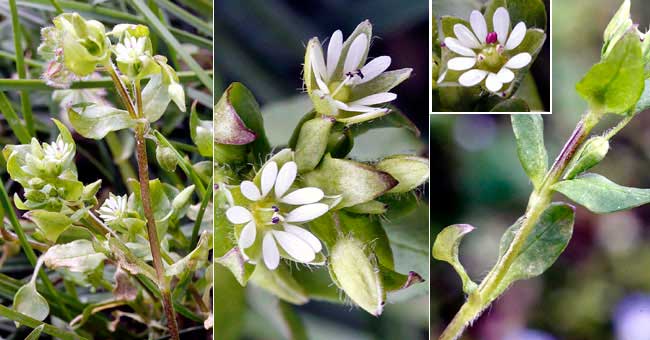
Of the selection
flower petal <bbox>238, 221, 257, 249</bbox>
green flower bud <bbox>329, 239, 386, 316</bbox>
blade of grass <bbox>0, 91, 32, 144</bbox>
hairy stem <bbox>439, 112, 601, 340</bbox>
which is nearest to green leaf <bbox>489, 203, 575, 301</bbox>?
hairy stem <bbox>439, 112, 601, 340</bbox>

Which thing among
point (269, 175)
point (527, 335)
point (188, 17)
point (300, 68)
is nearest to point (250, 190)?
point (269, 175)

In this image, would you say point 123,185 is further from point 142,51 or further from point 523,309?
point 523,309

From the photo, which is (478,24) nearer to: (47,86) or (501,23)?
(501,23)

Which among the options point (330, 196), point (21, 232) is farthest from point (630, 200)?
point (21, 232)

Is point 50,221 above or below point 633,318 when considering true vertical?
above

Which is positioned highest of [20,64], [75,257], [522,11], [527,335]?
[522,11]

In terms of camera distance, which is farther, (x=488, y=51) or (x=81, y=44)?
(x=488, y=51)

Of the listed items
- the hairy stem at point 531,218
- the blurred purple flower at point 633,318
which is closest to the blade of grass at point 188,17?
the hairy stem at point 531,218

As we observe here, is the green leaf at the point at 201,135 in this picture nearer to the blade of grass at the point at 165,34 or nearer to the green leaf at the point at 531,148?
the blade of grass at the point at 165,34
